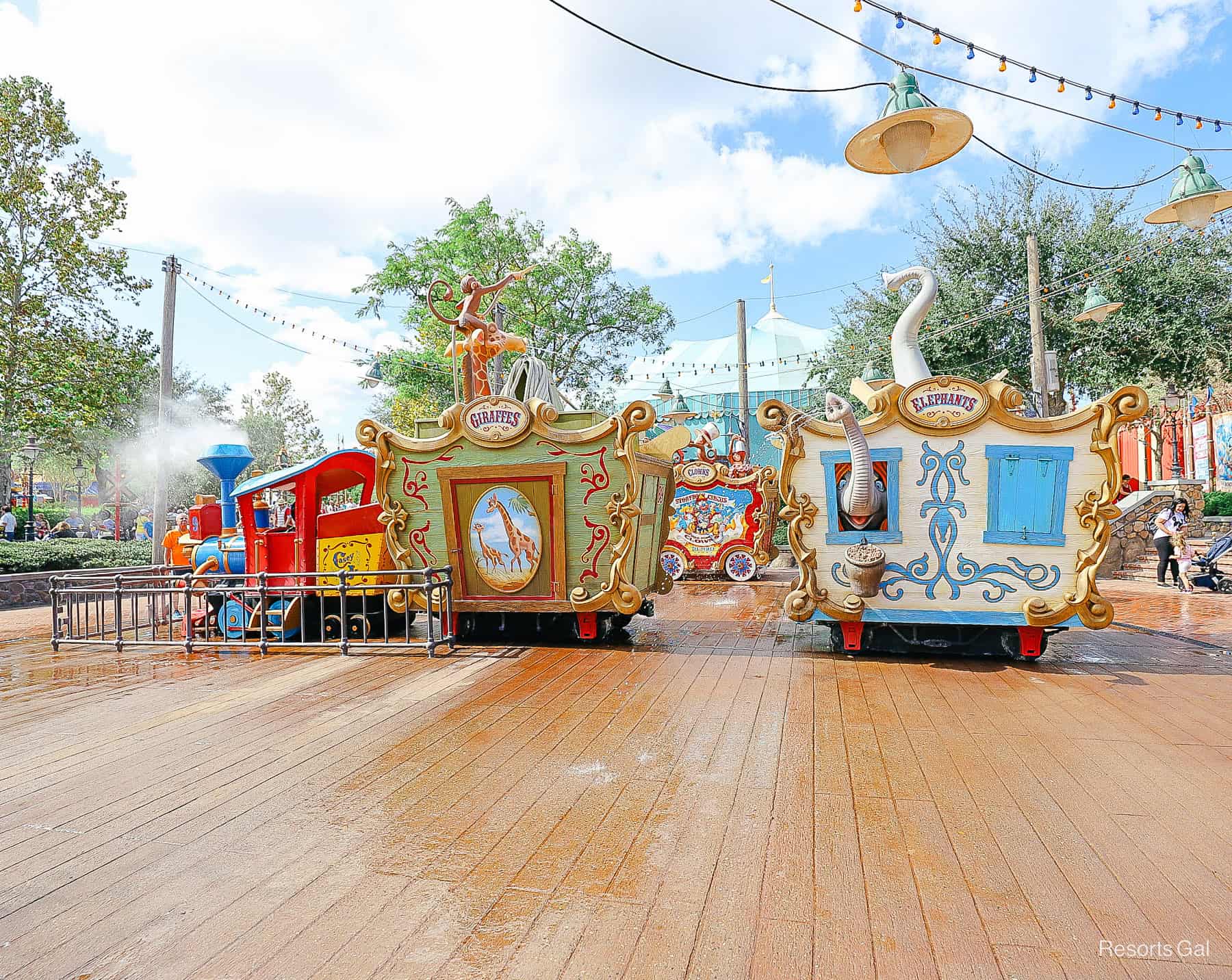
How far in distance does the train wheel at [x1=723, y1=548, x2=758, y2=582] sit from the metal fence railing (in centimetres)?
658

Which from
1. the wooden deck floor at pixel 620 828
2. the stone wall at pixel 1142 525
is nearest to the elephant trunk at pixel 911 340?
the wooden deck floor at pixel 620 828

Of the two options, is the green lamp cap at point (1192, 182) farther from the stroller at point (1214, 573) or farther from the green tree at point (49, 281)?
the green tree at point (49, 281)

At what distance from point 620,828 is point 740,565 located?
38.6 feet

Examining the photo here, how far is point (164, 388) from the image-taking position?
49.2 feet

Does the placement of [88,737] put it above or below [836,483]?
below

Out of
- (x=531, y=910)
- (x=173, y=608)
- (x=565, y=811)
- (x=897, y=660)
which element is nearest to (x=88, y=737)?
(x=565, y=811)

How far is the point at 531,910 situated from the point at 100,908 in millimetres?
1527

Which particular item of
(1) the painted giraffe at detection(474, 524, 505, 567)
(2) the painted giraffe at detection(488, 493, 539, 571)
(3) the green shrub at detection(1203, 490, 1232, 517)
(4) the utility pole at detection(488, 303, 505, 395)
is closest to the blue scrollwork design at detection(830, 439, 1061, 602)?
(2) the painted giraffe at detection(488, 493, 539, 571)

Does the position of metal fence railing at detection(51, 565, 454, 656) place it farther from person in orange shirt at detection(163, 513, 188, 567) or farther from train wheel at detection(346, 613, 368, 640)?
person in orange shirt at detection(163, 513, 188, 567)

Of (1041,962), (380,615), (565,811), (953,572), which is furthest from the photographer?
(380,615)

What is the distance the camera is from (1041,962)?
2410 millimetres

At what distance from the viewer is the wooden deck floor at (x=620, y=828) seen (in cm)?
255

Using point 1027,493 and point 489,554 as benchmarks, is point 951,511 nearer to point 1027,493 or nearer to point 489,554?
point 1027,493

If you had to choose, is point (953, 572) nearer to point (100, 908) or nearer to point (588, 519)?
point (588, 519)
